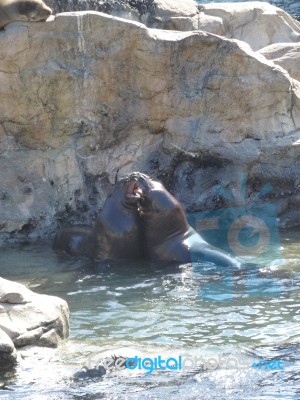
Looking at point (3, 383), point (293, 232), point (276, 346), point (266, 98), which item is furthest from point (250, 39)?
point (3, 383)

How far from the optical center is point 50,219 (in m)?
10.9

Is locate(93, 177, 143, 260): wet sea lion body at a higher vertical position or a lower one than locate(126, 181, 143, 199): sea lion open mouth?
lower

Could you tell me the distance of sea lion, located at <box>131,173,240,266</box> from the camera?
9.70 m

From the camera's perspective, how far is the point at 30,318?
6.38 m

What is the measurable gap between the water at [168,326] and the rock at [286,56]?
326 centimetres

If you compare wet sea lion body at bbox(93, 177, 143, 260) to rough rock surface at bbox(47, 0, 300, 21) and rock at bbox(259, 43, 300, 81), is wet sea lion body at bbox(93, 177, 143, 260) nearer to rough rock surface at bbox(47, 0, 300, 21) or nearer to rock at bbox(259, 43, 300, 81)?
rough rock surface at bbox(47, 0, 300, 21)

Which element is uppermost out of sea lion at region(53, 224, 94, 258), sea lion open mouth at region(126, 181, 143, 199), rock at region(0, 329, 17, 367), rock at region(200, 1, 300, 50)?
rock at region(200, 1, 300, 50)

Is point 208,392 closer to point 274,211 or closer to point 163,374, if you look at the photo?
point 163,374

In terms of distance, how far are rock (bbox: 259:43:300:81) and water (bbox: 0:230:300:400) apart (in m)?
3.26

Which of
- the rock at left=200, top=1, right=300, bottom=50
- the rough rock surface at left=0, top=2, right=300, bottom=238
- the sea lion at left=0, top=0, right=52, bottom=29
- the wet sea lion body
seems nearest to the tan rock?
the wet sea lion body

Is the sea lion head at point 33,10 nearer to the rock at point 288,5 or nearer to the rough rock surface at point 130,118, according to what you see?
the rough rock surface at point 130,118

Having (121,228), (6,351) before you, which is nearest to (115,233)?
(121,228)

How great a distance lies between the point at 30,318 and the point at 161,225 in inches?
143

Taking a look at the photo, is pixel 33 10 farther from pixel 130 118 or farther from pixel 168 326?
pixel 168 326
